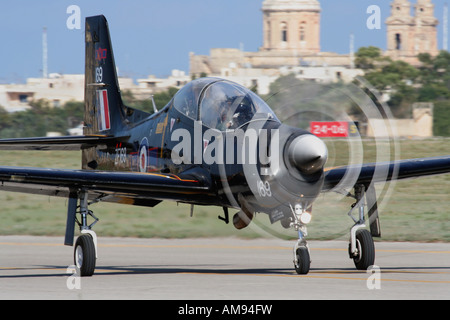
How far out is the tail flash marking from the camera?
17844mm

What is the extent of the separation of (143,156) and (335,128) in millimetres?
4496

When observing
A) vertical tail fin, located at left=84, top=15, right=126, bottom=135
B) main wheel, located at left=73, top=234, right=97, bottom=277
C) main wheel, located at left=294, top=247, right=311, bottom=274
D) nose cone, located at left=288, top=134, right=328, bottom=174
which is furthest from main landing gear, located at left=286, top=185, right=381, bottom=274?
vertical tail fin, located at left=84, top=15, right=126, bottom=135

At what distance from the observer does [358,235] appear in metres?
14.2

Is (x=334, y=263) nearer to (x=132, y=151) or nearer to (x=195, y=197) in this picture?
(x=195, y=197)

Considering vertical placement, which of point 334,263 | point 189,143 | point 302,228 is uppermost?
point 189,143

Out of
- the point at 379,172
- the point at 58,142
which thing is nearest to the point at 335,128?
the point at 379,172

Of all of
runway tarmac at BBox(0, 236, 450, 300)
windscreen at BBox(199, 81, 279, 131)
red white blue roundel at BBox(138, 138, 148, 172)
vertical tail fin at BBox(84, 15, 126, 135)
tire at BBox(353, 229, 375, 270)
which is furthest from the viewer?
vertical tail fin at BBox(84, 15, 126, 135)

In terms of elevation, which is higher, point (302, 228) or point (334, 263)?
point (302, 228)

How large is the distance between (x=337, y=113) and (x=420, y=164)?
244 centimetres

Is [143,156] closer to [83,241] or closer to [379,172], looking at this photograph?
[83,241]

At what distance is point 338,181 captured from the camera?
1375cm

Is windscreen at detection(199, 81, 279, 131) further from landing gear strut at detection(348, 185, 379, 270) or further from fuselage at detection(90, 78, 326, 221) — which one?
landing gear strut at detection(348, 185, 379, 270)

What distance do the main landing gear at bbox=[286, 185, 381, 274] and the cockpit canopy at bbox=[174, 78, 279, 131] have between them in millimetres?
1577
